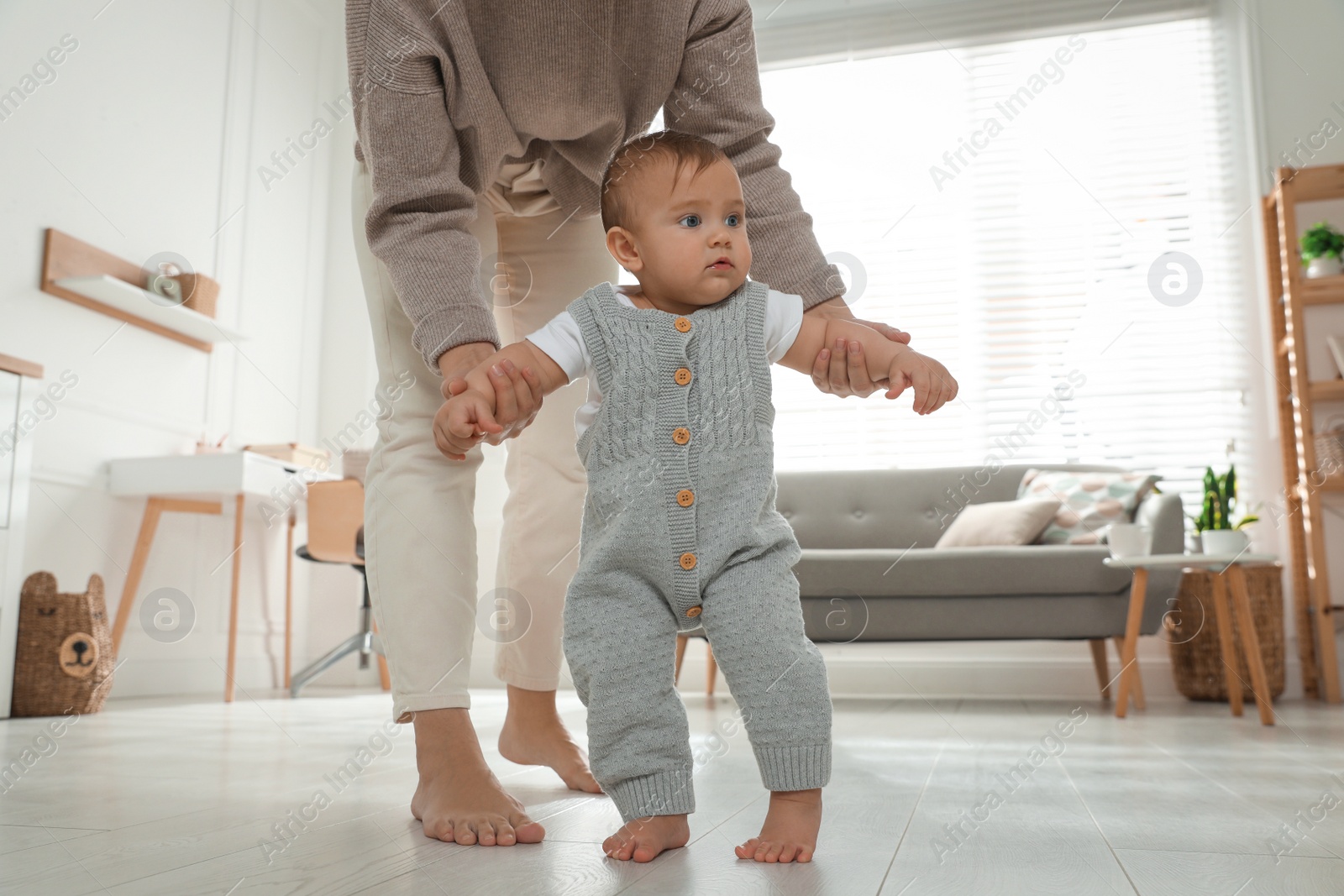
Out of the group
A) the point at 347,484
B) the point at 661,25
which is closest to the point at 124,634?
the point at 347,484

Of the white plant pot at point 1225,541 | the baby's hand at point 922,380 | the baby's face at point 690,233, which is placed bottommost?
the white plant pot at point 1225,541

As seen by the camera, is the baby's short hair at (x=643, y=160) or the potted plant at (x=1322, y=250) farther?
the potted plant at (x=1322, y=250)

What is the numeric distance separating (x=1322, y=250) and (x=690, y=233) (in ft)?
9.77

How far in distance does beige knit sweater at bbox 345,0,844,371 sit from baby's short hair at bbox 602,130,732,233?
0.44ft

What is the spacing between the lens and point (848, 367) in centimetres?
85

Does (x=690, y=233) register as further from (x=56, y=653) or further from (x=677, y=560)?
(x=56, y=653)

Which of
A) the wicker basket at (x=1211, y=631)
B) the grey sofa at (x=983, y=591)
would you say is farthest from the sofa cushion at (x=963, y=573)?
the wicker basket at (x=1211, y=631)

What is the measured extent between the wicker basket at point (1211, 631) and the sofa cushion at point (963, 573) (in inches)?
17.0

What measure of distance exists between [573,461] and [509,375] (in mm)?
382

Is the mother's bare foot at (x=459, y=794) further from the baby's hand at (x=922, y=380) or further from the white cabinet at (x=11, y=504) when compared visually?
the white cabinet at (x=11, y=504)

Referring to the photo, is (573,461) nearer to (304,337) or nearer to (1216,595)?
(1216,595)

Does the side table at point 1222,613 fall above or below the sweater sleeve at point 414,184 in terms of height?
below

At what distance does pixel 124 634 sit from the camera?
2.82m

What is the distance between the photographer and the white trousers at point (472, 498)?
909 mm
